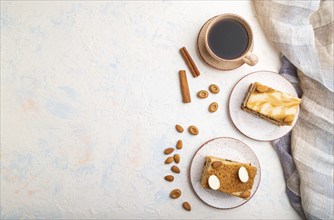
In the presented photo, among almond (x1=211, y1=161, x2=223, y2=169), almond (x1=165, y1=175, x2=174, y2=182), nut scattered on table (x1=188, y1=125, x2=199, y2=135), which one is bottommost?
almond (x1=165, y1=175, x2=174, y2=182)

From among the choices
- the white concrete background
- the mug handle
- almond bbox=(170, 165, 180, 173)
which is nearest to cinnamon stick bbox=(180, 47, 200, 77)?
the white concrete background

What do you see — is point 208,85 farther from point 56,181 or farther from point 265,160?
point 56,181

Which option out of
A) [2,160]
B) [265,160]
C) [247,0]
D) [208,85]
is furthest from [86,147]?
[247,0]

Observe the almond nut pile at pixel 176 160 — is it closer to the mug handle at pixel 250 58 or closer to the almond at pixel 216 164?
the almond at pixel 216 164

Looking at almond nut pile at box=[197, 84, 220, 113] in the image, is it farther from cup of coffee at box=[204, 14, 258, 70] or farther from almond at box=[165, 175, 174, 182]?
almond at box=[165, 175, 174, 182]

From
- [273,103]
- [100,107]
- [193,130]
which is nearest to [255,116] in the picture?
[273,103]

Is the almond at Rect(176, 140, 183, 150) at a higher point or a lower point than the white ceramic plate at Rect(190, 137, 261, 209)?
higher

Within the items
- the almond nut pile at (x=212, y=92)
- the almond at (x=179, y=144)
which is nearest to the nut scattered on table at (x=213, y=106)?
the almond nut pile at (x=212, y=92)
